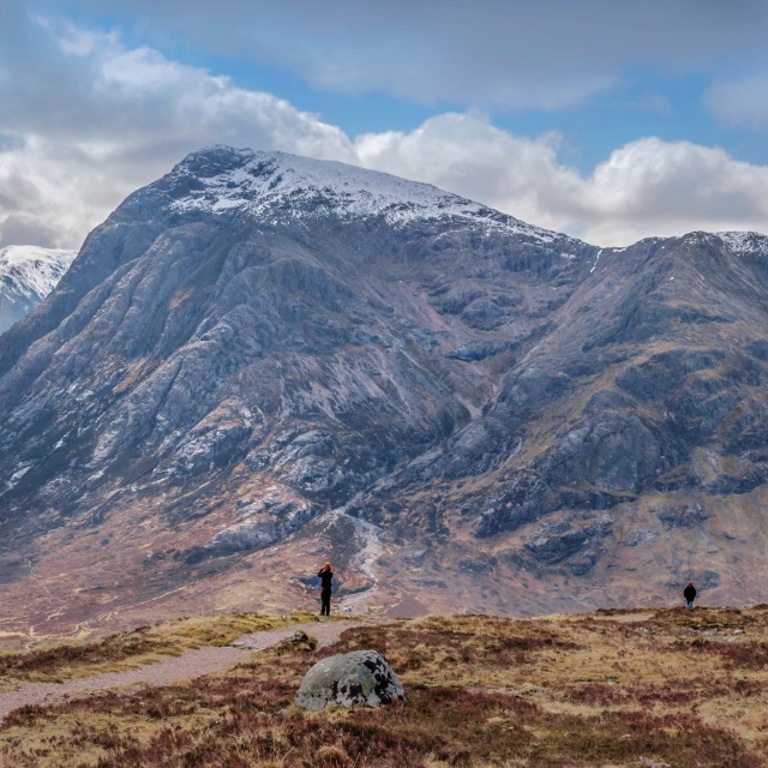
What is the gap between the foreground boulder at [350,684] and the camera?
38250mm

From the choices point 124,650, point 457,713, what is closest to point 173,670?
point 124,650

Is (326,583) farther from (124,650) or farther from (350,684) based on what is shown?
(350,684)

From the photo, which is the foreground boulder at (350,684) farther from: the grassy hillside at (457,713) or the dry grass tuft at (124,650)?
the dry grass tuft at (124,650)

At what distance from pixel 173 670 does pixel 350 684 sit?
1983 centimetres

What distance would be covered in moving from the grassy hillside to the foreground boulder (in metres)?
1.21

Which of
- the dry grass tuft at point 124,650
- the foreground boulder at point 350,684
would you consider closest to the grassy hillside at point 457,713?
the dry grass tuft at point 124,650

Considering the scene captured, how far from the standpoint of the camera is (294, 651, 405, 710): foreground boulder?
3825cm

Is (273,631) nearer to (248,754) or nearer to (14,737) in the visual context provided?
(14,737)

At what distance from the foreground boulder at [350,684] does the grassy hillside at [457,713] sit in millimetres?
1205

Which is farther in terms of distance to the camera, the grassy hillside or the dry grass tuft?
the dry grass tuft

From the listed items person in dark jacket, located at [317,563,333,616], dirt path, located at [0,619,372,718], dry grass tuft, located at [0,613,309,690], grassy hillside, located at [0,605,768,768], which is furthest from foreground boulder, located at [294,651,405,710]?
person in dark jacket, located at [317,563,333,616]

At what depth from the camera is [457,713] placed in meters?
38.1

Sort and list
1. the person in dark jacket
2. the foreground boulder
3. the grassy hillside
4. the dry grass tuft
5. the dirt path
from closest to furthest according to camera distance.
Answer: the grassy hillside, the foreground boulder, the dirt path, the dry grass tuft, the person in dark jacket

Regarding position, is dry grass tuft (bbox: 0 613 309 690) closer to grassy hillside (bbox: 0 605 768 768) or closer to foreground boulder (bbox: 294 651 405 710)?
grassy hillside (bbox: 0 605 768 768)
